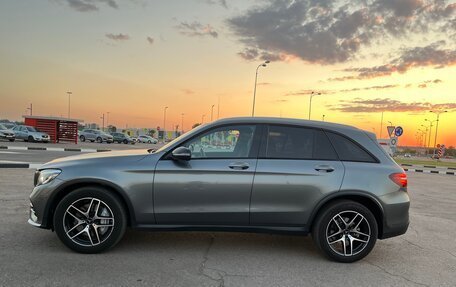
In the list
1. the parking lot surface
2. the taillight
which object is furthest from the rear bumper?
the parking lot surface

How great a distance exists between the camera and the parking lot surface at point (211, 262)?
4.00m

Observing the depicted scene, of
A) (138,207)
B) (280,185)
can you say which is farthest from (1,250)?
(280,185)

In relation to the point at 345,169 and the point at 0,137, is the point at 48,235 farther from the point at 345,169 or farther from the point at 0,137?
the point at 0,137

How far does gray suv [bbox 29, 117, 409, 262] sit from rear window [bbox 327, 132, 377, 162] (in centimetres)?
1

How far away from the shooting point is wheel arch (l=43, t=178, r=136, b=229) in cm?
459

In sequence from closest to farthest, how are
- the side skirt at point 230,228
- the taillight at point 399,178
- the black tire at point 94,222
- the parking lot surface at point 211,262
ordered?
the parking lot surface at point 211,262
the black tire at point 94,222
the side skirt at point 230,228
the taillight at point 399,178

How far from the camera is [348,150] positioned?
16.5 ft

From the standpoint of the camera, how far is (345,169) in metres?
4.86

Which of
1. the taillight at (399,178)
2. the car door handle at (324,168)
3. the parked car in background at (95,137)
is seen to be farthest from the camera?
the parked car in background at (95,137)

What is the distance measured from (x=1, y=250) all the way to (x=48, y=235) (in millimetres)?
685

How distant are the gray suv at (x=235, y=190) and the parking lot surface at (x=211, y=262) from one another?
0.31m

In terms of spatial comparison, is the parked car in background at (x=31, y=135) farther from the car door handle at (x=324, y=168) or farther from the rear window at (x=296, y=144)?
the car door handle at (x=324, y=168)

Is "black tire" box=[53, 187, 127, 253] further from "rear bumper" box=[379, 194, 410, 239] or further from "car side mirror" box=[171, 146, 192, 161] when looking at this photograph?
"rear bumper" box=[379, 194, 410, 239]

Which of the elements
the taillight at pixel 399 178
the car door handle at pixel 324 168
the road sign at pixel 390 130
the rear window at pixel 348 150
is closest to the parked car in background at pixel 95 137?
the road sign at pixel 390 130
